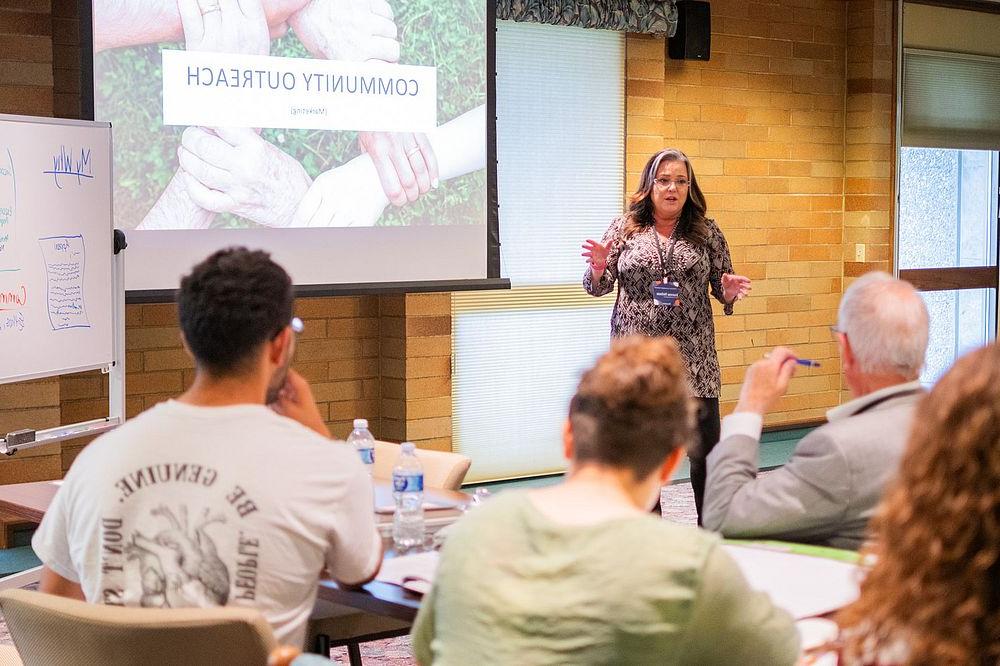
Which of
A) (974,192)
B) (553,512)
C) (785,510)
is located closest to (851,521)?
(785,510)

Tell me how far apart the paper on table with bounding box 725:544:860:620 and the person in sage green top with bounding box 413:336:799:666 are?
1.29ft

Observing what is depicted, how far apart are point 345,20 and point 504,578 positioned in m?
3.85

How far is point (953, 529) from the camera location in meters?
1.11

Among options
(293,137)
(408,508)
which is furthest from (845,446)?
(293,137)

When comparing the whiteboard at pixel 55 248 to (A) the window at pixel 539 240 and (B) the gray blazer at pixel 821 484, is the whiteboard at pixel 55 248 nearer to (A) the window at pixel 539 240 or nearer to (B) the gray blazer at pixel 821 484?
(A) the window at pixel 539 240

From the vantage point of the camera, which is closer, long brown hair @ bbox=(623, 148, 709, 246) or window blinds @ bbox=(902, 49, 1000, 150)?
long brown hair @ bbox=(623, 148, 709, 246)

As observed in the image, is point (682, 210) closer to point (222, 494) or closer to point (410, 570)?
point (410, 570)

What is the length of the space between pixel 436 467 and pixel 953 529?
223 cm

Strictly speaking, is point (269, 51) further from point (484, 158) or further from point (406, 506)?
point (406, 506)

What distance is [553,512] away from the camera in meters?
1.48

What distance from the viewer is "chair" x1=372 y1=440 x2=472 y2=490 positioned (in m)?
3.22

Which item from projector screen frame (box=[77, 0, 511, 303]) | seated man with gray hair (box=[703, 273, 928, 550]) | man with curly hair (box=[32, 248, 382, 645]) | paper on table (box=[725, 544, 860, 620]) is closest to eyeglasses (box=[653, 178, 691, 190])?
projector screen frame (box=[77, 0, 511, 303])

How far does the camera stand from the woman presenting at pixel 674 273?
4520 mm

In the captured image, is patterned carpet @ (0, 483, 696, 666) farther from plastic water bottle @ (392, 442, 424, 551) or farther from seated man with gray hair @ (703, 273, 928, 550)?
seated man with gray hair @ (703, 273, 928, 550)
